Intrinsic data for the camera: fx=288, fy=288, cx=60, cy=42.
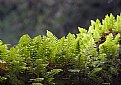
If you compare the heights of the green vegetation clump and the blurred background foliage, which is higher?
the blurred background foliage

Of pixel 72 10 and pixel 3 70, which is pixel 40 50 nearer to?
pixel 3 70

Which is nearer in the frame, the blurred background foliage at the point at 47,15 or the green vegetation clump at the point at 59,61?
the green vegetation clump at the point at 59,61

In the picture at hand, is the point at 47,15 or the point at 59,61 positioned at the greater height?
the point at 47,15

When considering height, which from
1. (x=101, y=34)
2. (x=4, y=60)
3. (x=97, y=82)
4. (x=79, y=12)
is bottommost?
(x=97, y=82)

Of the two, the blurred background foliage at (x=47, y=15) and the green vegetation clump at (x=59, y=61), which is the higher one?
the blurred background foliage at (x=47, y=15)

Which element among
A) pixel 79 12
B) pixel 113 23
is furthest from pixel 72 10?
pixel 113 23
